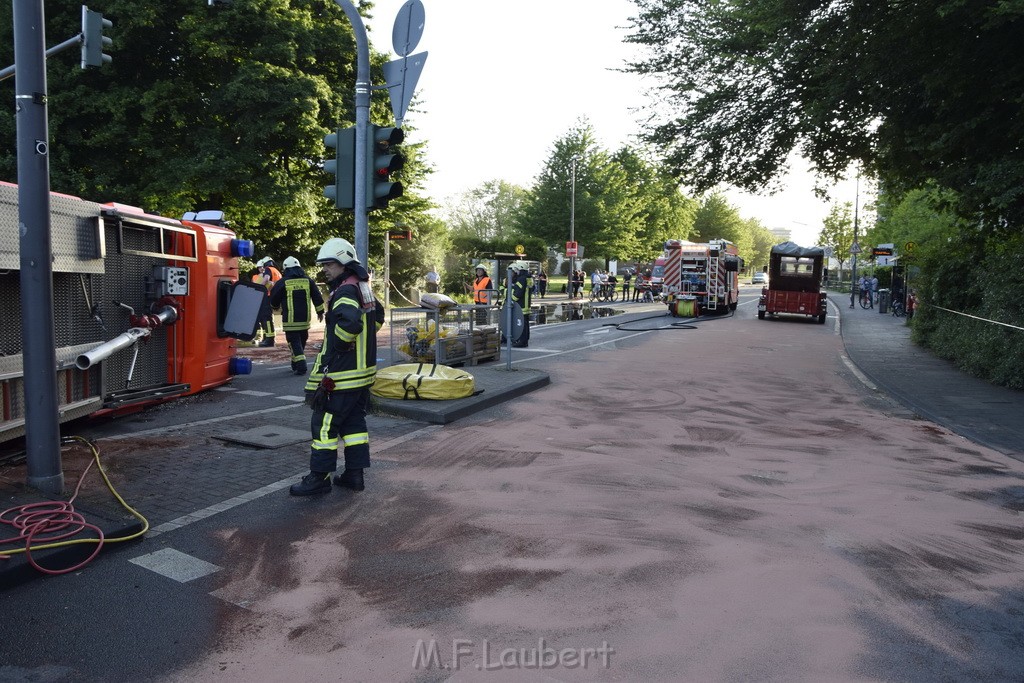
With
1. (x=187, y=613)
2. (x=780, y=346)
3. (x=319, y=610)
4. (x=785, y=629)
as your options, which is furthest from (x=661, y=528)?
(x=780, y=346)

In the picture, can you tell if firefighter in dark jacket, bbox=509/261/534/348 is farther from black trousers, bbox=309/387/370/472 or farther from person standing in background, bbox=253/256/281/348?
black trousers, bbox=309/387/370/472

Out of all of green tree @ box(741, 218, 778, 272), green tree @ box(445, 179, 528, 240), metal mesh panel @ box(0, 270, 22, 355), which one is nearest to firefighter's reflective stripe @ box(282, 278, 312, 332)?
metal mesh panel @ box(0, 270, 22, 355)

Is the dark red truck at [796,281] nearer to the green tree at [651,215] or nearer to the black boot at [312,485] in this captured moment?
the green tree at [651,215]

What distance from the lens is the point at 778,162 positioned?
17094 mm

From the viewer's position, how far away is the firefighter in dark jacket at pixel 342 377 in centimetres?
536

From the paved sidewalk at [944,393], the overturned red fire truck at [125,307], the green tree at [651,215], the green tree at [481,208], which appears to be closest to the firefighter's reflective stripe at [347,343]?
the overturned red fire truck at [125,307]

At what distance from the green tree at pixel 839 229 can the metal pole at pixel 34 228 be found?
6264 centimetres

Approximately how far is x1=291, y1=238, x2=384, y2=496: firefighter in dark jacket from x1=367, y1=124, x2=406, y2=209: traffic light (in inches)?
111

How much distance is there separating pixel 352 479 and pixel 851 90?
37.5 ft

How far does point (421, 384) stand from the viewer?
28.9ft

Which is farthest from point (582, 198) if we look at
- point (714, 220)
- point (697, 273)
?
point (714, 220)

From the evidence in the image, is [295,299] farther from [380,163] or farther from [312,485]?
[312,485]

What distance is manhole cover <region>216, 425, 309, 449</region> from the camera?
6.85 meters

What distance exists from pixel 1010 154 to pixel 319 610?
11673 millimetres
